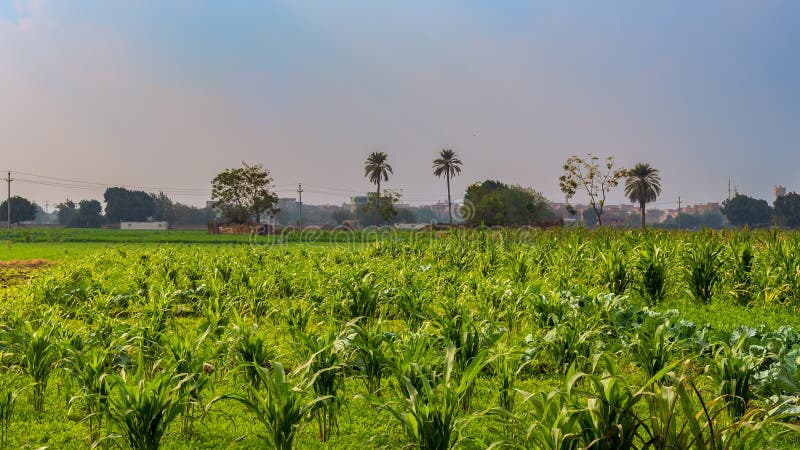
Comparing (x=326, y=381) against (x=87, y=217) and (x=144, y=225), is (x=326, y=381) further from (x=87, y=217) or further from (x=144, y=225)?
(x=87, y=217)

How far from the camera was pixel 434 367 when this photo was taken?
4.59m

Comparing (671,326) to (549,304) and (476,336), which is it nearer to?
(549,304)

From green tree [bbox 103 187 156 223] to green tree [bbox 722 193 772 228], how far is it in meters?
116

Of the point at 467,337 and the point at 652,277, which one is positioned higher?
the point at 652,277

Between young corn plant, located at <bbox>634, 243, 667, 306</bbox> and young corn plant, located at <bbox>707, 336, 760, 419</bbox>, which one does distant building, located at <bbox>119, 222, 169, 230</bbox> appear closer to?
young corn plant, located at <bbox>634, 243, 667, 306</bbox>

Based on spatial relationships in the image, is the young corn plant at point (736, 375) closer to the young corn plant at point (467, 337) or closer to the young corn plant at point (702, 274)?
the young corn plant at point (467, 337)

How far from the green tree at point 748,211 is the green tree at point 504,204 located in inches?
1382

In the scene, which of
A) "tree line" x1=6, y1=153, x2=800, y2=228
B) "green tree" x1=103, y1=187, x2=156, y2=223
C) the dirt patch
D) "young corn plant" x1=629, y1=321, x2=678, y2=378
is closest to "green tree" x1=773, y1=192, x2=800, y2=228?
"tree line" x1=6, y1=153, x2=800, y2=228

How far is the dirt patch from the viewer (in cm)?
1385

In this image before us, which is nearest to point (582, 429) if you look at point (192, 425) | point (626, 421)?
point (626, 421)

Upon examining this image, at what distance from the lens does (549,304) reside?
6.39 metres

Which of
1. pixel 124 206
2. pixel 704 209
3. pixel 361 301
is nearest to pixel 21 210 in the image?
pixel 124 206

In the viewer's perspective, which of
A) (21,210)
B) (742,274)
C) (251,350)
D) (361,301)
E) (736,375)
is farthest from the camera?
(21,210)

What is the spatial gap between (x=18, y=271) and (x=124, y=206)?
109 metres
